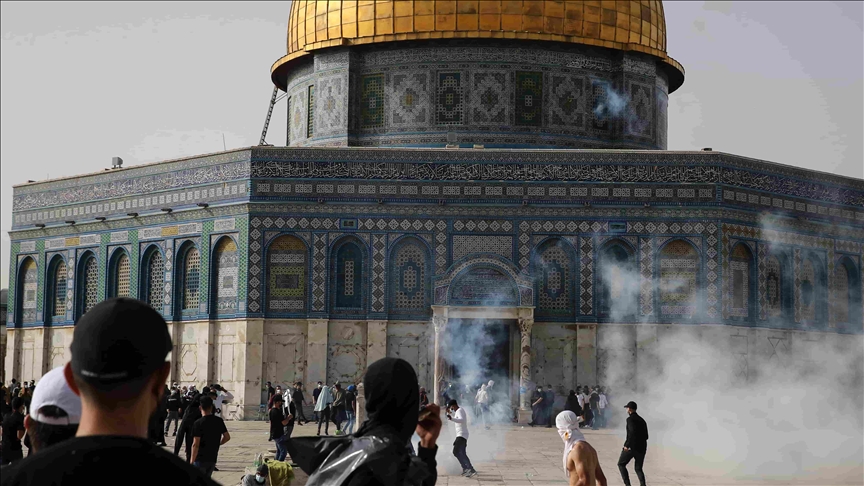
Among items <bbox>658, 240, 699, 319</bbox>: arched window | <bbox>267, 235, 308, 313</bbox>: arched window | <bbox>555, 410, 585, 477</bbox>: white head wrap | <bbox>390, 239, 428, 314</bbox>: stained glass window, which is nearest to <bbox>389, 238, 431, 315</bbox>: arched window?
<bbox>390, 239, 428, 314</bbox>: stained glass window

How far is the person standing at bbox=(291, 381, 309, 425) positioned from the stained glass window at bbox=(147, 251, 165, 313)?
5674mm

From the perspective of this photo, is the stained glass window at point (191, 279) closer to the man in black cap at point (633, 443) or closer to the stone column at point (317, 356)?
the stone column at point (317, 356)

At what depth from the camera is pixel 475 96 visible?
1410 inches

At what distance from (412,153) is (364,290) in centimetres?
358

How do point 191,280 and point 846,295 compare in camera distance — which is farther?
point 846,295

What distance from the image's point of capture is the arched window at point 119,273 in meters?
35.8

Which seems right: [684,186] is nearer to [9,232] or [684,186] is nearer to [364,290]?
[364,290]

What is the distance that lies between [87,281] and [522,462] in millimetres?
19454

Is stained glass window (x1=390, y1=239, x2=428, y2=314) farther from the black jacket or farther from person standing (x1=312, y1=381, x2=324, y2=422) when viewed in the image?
the black jacket

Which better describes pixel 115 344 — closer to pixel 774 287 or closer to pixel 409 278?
pixel 409 278

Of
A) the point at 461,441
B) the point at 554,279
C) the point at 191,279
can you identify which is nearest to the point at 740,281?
the point at 554,279

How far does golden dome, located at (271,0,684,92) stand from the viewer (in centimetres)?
3597

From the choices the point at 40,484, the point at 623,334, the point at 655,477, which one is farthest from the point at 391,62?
the point at 40,484

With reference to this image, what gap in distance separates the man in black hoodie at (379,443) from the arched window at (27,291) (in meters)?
34.4
